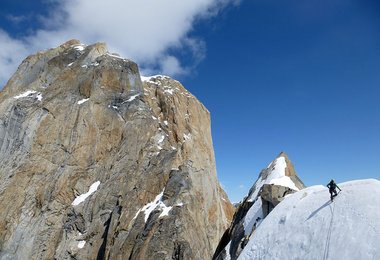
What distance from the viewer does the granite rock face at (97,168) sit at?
54.7 m

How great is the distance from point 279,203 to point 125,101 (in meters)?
46.4

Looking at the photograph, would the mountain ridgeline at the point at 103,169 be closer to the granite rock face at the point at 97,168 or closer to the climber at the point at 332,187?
the granite rock face at the point at 97,168

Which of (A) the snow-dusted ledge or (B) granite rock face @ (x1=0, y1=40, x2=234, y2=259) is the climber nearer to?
(B) granite rock face @ (x1=0, y1=40, x2=234, y2=259)

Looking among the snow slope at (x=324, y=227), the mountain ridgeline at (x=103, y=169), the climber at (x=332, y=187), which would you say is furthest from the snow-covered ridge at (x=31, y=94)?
the climber at (x=332, y=187)

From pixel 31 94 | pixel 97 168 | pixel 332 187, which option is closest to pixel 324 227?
pixel 332 187

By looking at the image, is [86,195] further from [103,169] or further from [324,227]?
[324,227]

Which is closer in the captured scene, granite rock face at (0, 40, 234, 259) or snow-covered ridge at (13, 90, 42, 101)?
granite rock face at (0, 40, 234, 259)

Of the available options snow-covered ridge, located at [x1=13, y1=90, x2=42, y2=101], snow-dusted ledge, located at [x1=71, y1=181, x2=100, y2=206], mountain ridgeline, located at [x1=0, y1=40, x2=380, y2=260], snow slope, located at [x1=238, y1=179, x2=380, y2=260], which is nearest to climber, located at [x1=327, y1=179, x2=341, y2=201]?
snow slope, located at [x1=238, y1=179, x2=380, y2=260]

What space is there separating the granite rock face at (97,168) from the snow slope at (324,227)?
23331 millimetres

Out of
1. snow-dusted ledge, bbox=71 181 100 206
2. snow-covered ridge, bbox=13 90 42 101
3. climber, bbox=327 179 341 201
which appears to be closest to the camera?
climber, bbox=327 179 341 201

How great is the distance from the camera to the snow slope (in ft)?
69.0

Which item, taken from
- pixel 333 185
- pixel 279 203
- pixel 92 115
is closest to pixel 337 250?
pixel 333 185

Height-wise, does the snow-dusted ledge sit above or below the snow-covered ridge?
below

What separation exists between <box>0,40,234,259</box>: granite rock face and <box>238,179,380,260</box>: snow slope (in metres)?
23.3
